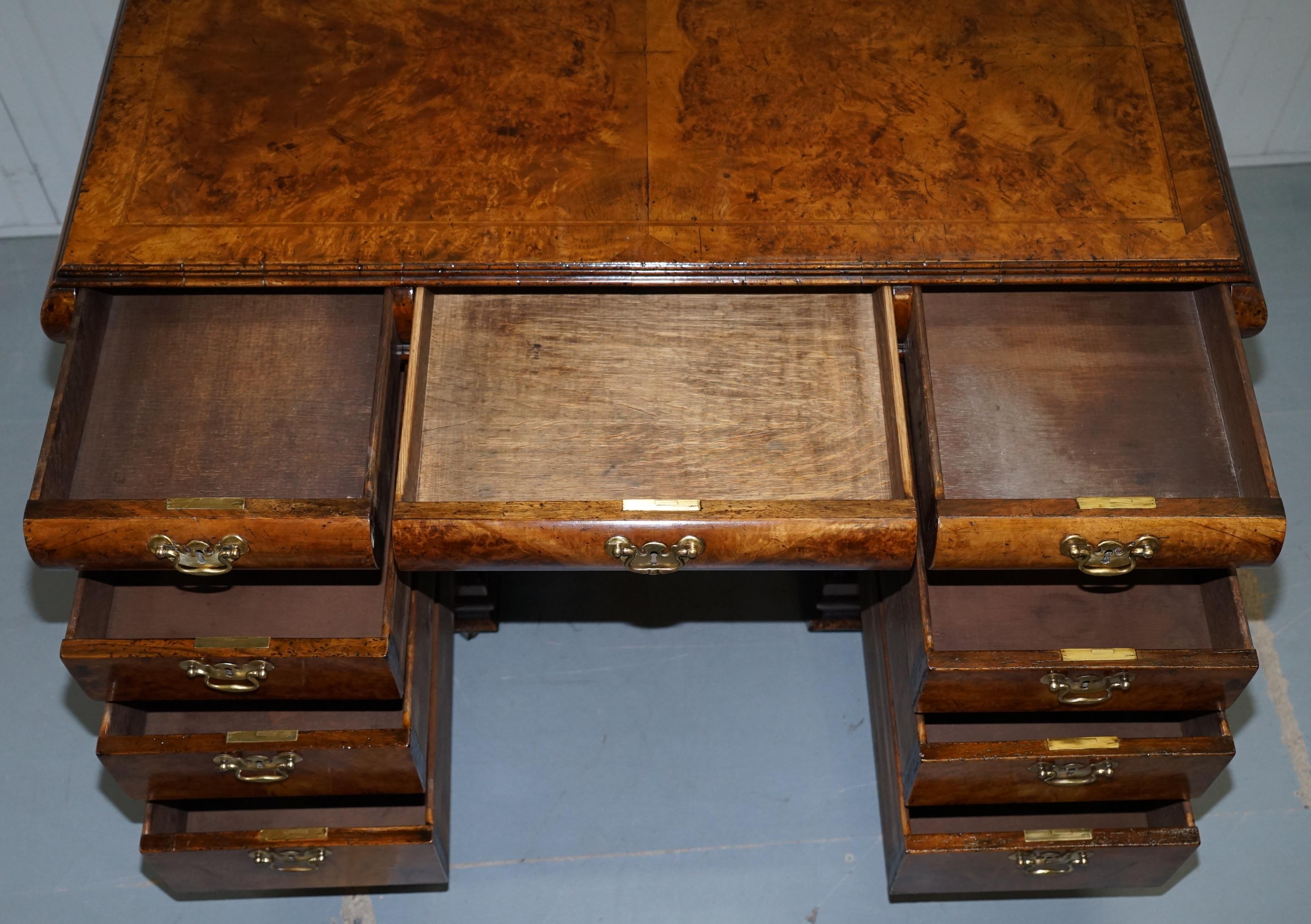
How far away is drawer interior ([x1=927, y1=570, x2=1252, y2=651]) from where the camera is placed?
1.83 metres

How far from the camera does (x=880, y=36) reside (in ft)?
6.32

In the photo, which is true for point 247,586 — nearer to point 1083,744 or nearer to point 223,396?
point 223,396

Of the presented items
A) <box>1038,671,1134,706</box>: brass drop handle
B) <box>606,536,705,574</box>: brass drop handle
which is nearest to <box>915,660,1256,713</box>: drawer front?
<box>1038,671,1134,706</box>: brass drop handle

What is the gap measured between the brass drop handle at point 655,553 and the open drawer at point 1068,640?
13.3 inches

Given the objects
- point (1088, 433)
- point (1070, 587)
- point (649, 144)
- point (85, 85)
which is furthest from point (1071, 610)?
point (85, 85)

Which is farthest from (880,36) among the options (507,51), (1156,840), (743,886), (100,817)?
(100,817)

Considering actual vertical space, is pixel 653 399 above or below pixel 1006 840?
Result: above

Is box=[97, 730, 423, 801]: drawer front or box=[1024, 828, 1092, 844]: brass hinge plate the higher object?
box=[97, 730, 423, 801]: drawer front

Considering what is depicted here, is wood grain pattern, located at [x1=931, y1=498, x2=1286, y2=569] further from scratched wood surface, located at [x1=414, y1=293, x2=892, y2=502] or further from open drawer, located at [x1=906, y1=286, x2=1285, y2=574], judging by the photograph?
scratched wood surface, located at [x1=414, y1=293, x2=892, y2=502]

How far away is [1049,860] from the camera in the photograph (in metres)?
1.84

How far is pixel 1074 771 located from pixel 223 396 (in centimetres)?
131

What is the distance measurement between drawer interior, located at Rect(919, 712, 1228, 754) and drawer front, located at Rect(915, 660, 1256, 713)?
0.17 metres

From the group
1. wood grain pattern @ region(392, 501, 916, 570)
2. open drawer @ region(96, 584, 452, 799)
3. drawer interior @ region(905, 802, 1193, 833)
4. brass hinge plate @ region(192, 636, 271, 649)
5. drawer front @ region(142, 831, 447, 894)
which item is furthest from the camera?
drawer interior @ region(905, 802, 1193, 833)

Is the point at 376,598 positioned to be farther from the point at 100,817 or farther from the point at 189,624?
the point at 100,817
